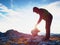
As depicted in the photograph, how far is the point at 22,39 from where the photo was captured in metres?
14.1

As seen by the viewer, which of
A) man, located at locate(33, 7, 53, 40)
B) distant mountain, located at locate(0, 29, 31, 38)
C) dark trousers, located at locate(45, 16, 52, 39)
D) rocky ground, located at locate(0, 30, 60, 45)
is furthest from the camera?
distant mountain, located at locate(0, 29, 31, 38)

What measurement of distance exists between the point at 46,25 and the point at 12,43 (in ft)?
9.61

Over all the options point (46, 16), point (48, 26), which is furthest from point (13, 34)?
point (46, 16)

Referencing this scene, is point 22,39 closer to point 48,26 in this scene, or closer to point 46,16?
point 48,26

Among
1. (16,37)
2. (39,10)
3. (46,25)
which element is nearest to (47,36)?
(46,25)

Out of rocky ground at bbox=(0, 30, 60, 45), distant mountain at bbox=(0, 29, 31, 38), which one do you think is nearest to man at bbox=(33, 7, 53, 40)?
rocky ground at bbox=(0, 30, 60, 45)

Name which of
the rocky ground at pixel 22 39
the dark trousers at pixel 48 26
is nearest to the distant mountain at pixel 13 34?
the rocky ground at pixel 22 39

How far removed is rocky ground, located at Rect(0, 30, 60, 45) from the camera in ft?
37.7

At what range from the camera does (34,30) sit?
11.7m

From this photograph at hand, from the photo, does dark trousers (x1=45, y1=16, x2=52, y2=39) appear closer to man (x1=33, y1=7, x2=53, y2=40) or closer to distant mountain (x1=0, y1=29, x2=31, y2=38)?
man (x1=33, y1=7, x2=53, y2=40)

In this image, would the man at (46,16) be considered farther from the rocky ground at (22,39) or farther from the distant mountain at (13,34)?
the distant mountain at (13,34)

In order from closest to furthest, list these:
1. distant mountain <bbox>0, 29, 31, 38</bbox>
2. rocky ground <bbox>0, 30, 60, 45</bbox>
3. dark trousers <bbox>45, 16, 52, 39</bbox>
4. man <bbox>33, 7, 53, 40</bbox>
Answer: rocky ground <bbox>0, 30, 60, 45</bbox> < man <bbox>33, 7, 53, 40</bbox> < dark trousers <bbox>45, 16, 52, 39</bbox> < distant mountain <bbox>0, 29, 31, 38</bbox>

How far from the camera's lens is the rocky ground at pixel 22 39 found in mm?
11484

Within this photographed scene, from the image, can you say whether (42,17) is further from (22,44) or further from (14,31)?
(14,31)
